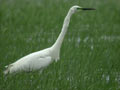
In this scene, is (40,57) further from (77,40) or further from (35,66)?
(77,40)

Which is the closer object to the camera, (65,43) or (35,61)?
(35,61)

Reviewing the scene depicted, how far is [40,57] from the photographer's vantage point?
635cm

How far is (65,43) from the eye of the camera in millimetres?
8305

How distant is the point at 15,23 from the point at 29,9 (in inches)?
49.3

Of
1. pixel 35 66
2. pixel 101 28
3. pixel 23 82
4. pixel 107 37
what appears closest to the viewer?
pixel 23 82

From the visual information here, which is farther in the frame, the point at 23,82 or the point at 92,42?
the point at 92,42

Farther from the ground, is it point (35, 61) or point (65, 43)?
point (35, 61)

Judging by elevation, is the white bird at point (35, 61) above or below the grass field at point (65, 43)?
above

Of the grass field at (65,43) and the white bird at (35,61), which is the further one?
the white bird at (35,61)

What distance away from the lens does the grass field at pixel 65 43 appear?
5445 mm

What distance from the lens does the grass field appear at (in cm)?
545

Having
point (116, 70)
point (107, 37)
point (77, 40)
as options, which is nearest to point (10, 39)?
point (77, 40)

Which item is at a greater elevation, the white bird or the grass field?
the white bird

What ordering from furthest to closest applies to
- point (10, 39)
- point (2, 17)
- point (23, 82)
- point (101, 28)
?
point (2, 17), point (101, 28), point (10, 39), point (23, 82)
